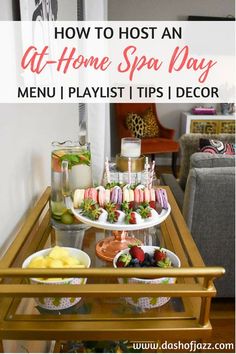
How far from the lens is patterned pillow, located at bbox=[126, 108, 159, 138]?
362 cm

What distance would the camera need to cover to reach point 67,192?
3.07ft

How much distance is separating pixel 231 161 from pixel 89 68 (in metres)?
0.96

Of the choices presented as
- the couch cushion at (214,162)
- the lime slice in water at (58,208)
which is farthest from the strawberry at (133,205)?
the couch cushion at (214,162)

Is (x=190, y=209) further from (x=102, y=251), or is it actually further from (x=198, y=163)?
(x=102, y=251)

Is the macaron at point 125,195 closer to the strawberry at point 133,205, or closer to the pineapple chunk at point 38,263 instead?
the strawberry at point 133,205

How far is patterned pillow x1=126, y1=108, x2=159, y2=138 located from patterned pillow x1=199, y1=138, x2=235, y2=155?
156 cm

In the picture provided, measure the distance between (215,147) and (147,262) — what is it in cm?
151

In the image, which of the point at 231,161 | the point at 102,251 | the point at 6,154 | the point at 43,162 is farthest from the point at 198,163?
the point at 6,154

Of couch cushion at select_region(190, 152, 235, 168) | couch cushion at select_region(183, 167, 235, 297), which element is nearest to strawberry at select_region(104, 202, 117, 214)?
couch cushion at select_region(183, 167, 235, 297)

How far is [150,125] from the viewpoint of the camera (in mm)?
3660

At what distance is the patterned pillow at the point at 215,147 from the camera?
2.00m

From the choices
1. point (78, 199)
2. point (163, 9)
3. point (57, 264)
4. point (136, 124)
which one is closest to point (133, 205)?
point (78, 199)

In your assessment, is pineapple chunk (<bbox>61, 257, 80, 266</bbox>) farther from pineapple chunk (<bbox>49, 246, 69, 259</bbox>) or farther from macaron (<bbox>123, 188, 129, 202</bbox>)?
macaron (<bbox>123, 188, 129, 202</bbox>)

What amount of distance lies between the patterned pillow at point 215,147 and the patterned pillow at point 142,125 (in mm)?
1558
